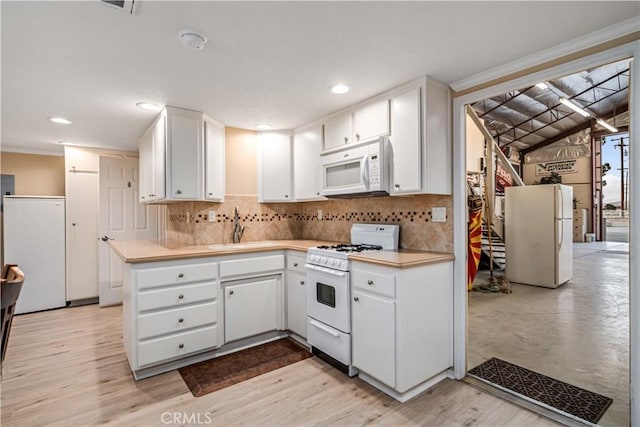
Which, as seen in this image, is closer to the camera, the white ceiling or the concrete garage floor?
the white ceiling

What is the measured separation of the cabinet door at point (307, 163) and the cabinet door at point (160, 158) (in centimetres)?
135

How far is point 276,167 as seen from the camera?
12.0ft

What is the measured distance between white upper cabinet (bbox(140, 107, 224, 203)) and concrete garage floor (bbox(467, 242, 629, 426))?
9.52 ft

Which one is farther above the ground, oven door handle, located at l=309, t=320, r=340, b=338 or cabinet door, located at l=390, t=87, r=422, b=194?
cabinet door, located at l=390, t=87, r=422, b=194

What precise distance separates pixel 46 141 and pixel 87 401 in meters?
3.54

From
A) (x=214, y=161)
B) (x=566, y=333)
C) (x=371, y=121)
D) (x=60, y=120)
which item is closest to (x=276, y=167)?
(x=214, y=161)

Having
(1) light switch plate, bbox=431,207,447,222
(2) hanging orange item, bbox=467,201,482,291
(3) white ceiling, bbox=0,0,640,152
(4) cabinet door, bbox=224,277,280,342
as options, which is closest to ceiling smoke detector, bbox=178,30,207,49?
(3) white ceiling, bbox=0,0,640,152

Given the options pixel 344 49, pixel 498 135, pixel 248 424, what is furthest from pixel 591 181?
pixel 248 424

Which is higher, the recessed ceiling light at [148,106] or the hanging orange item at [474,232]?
the recessed ceiling light at [148,106]

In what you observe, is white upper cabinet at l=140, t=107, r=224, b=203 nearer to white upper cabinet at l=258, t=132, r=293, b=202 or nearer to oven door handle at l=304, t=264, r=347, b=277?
white upper cabinet at l=258, t=132, r=293, b=202

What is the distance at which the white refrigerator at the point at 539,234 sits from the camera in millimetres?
4922

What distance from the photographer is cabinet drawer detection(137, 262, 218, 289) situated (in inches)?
92.4

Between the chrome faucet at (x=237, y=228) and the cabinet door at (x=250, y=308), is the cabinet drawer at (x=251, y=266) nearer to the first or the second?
the cabinet door at (x=250, y=308)

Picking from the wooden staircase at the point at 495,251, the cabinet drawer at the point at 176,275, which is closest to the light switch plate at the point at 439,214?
the cabinet drawer at the point at 176,275
